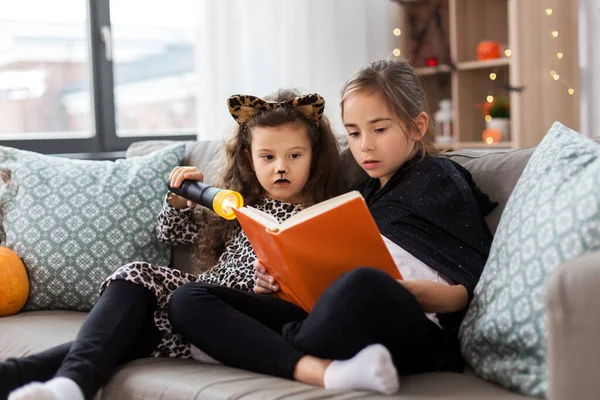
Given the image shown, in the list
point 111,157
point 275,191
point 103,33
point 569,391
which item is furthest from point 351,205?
point 103,33

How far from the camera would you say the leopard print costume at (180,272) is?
152cm

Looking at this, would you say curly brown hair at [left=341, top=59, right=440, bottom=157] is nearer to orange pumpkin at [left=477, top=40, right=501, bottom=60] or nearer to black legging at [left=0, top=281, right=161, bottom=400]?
black legging at [left=0, top=281, right=161, bottom=400]

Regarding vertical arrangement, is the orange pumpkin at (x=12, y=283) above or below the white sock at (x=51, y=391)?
above

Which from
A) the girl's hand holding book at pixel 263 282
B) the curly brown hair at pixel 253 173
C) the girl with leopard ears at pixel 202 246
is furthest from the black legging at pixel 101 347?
the curly brown hair at pixel 253 173

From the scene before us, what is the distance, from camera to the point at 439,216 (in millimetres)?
1481

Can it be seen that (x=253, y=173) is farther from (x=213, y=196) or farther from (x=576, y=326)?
(x=576, y=326)

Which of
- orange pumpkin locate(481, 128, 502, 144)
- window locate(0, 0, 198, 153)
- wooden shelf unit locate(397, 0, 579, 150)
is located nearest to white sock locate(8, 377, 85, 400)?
window locate(0, 0, 198, 153)

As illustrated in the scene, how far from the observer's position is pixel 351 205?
47.7 inches

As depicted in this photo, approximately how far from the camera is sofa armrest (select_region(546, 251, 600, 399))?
892 mm

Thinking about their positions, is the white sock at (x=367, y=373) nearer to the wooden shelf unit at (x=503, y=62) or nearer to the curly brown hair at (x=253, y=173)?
the curly brown hair at (x=253, y=173)

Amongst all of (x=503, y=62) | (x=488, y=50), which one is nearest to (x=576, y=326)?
(x=503, y=62)

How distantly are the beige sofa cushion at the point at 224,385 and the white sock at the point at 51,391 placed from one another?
0.11m

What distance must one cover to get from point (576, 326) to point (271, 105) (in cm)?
104

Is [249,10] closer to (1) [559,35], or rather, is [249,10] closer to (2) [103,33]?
(2) [103,33]
